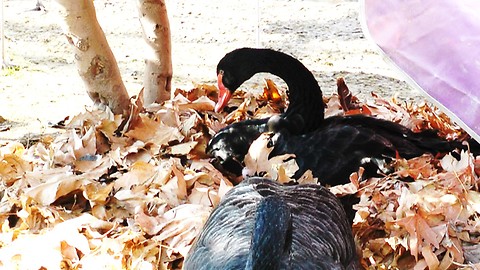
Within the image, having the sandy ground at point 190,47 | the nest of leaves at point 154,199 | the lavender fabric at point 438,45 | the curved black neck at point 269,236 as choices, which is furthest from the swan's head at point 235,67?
the curved black neck at point 269,236

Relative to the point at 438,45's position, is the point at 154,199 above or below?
below

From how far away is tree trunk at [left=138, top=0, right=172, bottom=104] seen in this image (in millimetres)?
3352

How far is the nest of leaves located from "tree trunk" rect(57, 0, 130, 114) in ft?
0.30

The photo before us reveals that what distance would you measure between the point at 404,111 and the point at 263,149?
1068 mm

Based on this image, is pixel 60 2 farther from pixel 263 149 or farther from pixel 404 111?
pixel 404 111

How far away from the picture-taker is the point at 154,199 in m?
2.52

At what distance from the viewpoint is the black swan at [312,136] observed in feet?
8.77

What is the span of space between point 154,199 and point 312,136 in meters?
0.71

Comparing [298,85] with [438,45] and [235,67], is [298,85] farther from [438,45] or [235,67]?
[438,45]

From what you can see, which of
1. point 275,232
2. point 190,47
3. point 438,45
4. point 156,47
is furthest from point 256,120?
point 190,47

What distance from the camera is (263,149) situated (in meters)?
2.75

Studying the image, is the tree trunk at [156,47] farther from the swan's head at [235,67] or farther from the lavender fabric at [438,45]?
the lavender fabric at [438,45]

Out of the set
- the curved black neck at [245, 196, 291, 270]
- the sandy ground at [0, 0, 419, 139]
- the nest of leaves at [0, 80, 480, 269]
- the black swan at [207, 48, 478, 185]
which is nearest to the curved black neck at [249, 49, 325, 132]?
the black swan at [207, 48, 478, 185]

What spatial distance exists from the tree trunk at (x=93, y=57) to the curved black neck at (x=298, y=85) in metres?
0.65
